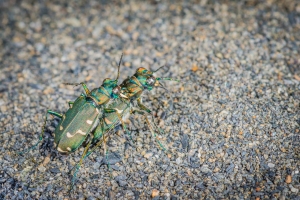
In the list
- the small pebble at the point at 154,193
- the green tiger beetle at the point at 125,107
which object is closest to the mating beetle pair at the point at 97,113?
the green tiger beetle at the point at 125,107

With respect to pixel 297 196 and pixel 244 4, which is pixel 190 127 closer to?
pixel 297 196

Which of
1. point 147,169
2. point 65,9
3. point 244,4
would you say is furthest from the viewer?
point 65,9

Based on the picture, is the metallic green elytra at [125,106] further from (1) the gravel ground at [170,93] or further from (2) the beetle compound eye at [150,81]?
(1) the gravel ground at [170,93]

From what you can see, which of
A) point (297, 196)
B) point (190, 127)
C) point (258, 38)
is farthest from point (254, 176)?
point (258, 38)

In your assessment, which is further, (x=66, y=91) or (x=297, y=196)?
(x=66, y=91)

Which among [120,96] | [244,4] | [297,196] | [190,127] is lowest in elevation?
[297,196]

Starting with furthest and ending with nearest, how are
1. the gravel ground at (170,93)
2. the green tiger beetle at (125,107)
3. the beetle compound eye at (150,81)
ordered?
the beetle compound eye at (150,81) → the green tiger beetle at (125,107) → the gravel ground at (170,93)

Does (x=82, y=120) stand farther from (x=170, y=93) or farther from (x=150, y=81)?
(x=170, y=93)
